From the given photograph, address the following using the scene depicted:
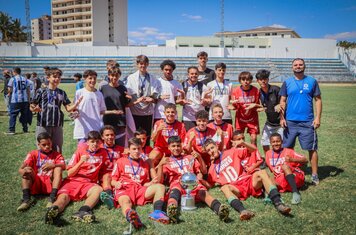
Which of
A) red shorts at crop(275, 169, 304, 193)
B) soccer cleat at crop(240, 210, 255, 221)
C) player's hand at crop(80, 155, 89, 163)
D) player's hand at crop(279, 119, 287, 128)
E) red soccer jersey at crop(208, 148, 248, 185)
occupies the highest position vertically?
player's hand at crop(279, 119, 287, 128)

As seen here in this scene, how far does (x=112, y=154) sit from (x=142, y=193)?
1.10 m

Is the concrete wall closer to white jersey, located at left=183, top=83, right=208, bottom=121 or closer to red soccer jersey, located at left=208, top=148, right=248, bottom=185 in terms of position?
white jersey, located at left=183, top=83, right=208, bottom=121

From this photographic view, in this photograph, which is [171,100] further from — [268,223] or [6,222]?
[6,222]

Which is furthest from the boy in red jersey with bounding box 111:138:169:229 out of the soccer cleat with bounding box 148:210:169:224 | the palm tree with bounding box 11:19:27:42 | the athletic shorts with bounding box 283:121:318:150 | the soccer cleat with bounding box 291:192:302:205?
the palm tree with bounding box 11:19:27:42

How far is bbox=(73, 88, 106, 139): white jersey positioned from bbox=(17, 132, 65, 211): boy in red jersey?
721 millimetres

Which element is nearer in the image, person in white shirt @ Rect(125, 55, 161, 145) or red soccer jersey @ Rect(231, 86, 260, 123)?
person in white shirt @ Rect(125, 55, 161, 145)

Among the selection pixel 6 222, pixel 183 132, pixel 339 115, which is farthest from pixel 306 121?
pixel 339 115

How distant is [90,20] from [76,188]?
8754 centimetres

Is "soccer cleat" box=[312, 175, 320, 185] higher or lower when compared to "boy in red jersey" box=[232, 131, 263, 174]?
lower

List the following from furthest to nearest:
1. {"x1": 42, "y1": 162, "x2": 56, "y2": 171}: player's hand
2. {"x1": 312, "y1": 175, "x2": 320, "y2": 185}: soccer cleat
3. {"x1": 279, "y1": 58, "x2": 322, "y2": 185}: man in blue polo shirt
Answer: {"x1": 279, "y1": 58, "x2": 322, "y2": 185}: man in blue polo shirt < {"x1": 312, "y1": 175, "x2": 320, "y2": 185}: soccer cleat < {"x1": 42, "y1": 162, "x2": 56, "y2": 171}: player's hand

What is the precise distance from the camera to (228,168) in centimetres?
552

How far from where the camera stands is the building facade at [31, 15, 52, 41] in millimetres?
137750

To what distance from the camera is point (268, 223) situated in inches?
169

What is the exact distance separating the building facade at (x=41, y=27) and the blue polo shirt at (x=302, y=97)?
152 metres
